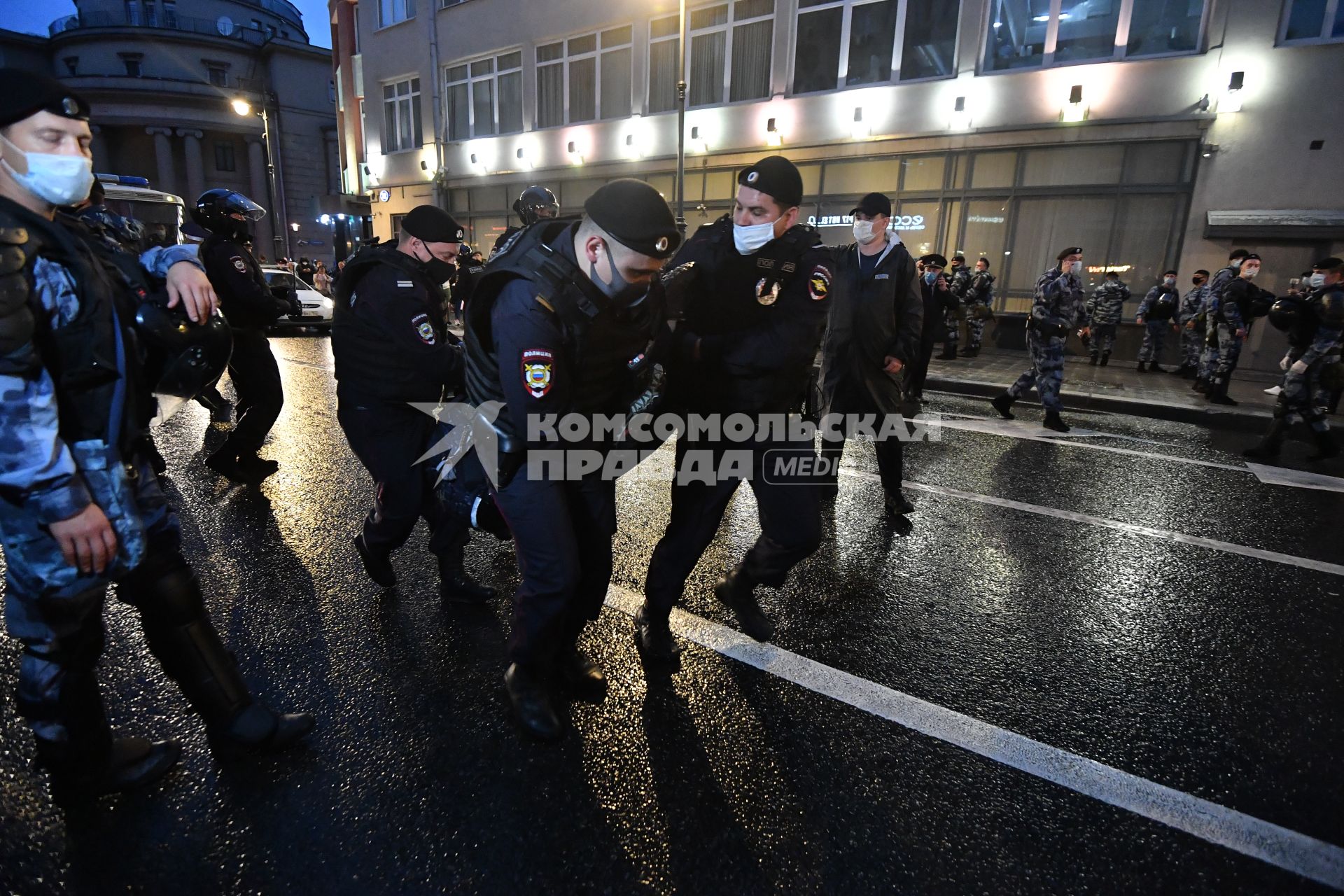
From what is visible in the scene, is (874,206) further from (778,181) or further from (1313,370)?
(1313,370)

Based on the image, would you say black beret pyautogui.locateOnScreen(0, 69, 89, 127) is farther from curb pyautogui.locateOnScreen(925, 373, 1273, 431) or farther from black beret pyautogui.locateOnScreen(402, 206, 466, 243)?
curb pyautogui.locateOnScreen(925, 373, 1273, 431)

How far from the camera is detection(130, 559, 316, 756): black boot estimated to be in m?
1.99

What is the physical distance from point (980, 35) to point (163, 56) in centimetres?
5621

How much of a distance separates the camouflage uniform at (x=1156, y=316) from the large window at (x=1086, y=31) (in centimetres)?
428

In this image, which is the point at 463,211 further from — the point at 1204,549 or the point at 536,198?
the point at 1204,549

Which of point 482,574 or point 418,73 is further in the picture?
point 418,73

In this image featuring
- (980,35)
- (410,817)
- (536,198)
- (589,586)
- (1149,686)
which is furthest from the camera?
(980,35)

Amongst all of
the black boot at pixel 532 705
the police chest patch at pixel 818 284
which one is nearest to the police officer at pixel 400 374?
the black boot at pixel 532 705

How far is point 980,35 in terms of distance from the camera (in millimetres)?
13227

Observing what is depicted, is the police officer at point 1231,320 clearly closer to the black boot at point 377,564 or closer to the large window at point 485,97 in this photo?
the black boot at point 377,564

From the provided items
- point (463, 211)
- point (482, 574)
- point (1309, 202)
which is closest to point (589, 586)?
point (482, 574)

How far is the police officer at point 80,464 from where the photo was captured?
1614mm

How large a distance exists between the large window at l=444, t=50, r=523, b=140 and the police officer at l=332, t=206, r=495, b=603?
800 inches

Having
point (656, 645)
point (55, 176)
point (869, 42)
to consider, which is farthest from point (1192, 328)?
point (55, 176)
